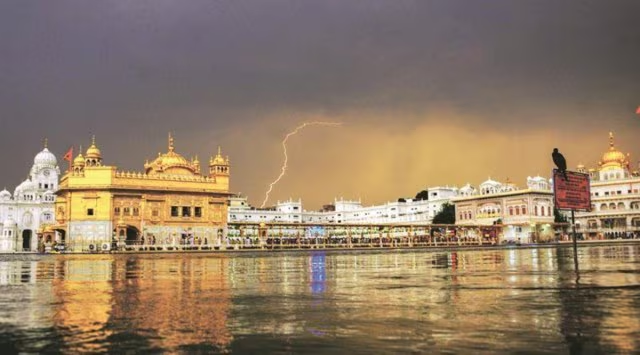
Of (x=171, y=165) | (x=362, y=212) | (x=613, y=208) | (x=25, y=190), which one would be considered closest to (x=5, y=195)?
(x=25, y=190)

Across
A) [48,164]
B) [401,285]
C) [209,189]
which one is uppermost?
[48,164]

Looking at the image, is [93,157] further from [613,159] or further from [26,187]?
[613,159]

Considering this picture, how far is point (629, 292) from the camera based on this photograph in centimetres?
1017

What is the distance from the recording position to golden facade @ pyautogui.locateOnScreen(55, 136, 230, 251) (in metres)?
58.1

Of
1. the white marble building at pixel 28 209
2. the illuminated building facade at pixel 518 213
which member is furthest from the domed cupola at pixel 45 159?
the illuminated building facade at pixel 518 213

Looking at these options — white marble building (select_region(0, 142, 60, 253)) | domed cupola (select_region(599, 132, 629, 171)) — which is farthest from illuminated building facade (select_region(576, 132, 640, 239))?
white marble building (select_region(0, 142, 60, 253))

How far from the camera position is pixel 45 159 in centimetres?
12344

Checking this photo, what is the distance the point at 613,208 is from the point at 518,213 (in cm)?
1985

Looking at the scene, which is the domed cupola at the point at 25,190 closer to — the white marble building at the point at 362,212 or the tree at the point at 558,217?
the white marble building at the point at 362,212

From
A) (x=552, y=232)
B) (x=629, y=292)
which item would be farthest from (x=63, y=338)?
(x=552, y=232)

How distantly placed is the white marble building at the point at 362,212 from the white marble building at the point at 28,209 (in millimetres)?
34379

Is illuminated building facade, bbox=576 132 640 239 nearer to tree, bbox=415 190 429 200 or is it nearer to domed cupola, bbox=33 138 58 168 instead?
tree, bbox=415 190 429 200

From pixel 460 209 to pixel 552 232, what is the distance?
54.2ft

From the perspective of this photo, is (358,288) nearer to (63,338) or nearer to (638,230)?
(63,338)
